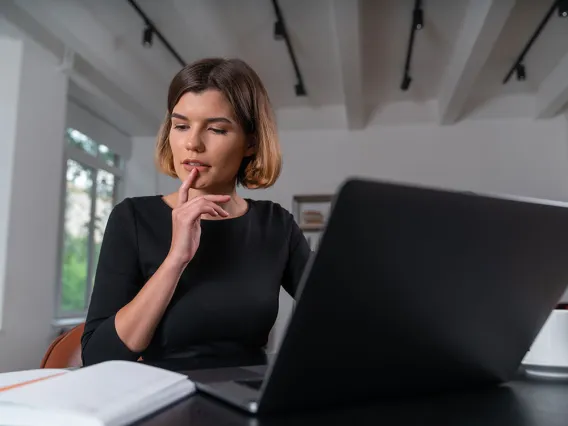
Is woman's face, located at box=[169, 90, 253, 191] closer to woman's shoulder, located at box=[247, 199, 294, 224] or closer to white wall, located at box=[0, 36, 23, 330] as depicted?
woman's shoulder, located at box=[247, 199, 294, 224]

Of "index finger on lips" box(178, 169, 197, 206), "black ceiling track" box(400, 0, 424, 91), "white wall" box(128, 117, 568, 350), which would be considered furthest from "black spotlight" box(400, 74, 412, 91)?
"index finger on lips" box(178, 169, 197, 206)

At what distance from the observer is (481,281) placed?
499 mm

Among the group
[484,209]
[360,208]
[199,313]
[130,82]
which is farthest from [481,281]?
[130,82]

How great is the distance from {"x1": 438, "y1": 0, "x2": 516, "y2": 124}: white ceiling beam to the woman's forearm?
2.88 meters

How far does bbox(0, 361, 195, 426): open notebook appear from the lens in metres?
0.41

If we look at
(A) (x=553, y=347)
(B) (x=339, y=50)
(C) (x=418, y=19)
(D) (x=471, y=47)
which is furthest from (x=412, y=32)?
(A) (x=553, y=347)

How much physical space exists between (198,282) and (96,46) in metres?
3.25

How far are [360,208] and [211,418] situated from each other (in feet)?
0.77

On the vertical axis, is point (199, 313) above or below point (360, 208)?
below

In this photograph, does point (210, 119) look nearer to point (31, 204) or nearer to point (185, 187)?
point (185, 187)

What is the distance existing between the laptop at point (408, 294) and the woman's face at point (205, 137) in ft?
1.50

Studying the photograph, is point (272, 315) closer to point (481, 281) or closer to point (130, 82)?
point (481, 281)

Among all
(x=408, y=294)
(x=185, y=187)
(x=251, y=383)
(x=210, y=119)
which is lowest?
(x=251, y=383)

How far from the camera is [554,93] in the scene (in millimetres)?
4484
